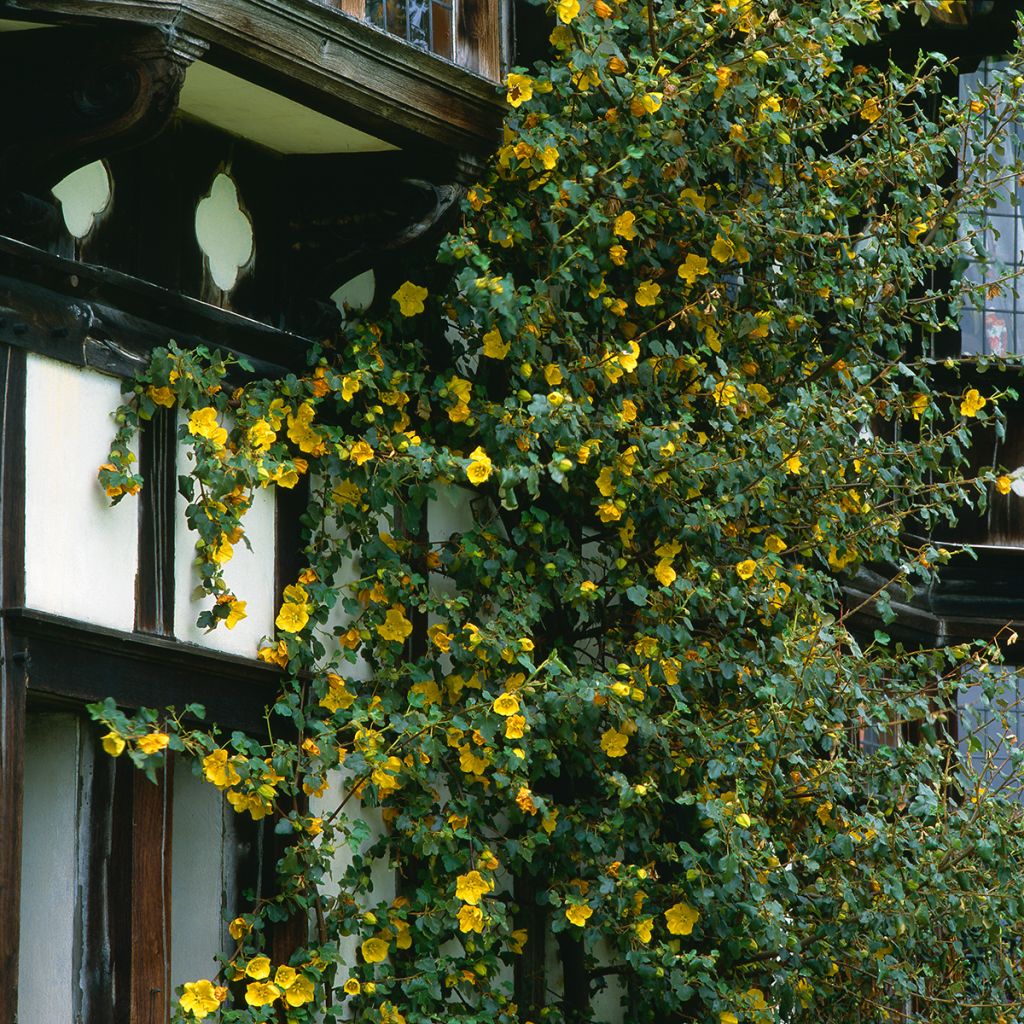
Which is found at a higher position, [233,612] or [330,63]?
[330,63]

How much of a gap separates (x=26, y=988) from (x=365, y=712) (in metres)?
1.30

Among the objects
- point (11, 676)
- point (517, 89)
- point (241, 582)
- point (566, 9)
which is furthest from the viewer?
point (566, 9)

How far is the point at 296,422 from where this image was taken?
707 centimetres

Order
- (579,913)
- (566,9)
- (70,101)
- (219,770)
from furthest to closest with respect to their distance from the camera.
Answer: (566,9)
(579,913)
(219,770)
(70,101)

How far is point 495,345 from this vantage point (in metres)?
7.43

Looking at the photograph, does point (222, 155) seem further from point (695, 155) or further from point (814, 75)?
point (814, 75)

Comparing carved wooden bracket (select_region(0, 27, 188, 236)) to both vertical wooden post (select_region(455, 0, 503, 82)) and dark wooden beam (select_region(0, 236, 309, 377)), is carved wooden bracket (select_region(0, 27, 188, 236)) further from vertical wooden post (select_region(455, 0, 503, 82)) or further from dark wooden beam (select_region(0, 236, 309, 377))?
vertical wooden post (select_region(455, 0, 503, 82))

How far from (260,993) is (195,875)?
50 centimetres

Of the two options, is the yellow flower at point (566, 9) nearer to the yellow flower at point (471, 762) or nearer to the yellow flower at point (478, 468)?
the yellow flower at point (478, 468)

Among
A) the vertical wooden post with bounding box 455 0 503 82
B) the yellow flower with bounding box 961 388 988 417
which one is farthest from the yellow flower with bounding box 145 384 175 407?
the yellow flower with bounding box 961 388 988 417

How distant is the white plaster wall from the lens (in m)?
6.66

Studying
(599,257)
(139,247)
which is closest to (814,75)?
(599,257)

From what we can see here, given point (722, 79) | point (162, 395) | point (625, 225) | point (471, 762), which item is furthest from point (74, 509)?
point (722, 79)

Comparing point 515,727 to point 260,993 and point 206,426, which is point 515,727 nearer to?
point 260,993
